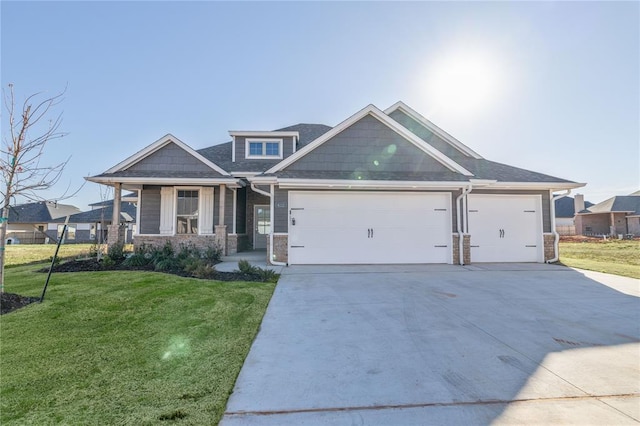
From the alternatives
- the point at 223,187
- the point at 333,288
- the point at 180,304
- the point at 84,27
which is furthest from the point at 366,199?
the point at 84,27

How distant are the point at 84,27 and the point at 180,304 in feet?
28.6

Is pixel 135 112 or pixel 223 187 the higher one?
pixel 135 112

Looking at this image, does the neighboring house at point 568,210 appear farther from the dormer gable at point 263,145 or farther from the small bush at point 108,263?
the small bush at point 108,263

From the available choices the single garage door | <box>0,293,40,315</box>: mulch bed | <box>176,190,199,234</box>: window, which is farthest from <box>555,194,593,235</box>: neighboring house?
<box>0,293,40,315</box>: mulch bed

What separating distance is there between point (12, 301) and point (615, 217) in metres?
47.5

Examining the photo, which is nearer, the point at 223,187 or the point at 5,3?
the point at 5,3

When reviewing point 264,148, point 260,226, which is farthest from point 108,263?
point 264,148

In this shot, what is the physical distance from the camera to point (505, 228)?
11.1 m

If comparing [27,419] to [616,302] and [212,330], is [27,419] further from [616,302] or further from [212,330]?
[616,302]

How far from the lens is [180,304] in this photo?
526 cm

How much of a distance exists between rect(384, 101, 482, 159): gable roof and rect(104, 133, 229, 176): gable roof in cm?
794

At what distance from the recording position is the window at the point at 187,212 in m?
12.8

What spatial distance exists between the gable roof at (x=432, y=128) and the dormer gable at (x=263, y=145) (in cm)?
487

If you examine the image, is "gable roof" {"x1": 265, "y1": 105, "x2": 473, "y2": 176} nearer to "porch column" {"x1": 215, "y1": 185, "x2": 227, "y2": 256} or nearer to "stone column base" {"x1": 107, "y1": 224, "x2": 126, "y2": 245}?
"porch column" {"x1": 215, "y1": 185, "x2": 227, "y2": 256}
